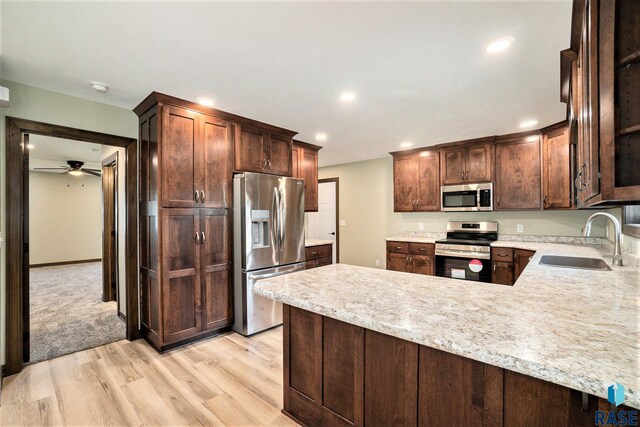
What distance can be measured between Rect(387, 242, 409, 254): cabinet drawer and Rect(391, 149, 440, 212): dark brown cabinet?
2.11ft

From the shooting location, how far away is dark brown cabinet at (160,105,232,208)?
2.71m

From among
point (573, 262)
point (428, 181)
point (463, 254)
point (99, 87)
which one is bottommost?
point (463, 254)

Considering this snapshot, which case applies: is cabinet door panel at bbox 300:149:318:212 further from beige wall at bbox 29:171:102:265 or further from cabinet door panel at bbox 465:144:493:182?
beige wall at bbox 29:171:102:265

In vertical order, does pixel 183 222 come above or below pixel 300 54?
below

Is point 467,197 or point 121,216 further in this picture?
point 467,197

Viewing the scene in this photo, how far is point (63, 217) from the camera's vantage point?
23.5ft

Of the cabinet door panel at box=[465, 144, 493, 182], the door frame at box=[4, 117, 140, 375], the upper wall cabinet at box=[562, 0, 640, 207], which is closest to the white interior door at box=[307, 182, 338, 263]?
the cabinet door panel at box=[465, 144, 493, 182]

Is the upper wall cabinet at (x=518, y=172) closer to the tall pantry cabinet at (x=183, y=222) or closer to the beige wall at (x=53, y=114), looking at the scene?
the tall pantry cabinet at (x=183, y=222)

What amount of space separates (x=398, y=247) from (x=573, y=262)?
230cm

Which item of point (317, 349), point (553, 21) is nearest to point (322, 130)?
point (553, 21)

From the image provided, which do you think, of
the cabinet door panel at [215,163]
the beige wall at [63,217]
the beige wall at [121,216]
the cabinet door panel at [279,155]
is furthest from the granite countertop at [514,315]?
the beige wall at [63,217]

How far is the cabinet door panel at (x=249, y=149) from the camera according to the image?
324cm

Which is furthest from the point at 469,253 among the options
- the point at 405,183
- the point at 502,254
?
the point at 405,183

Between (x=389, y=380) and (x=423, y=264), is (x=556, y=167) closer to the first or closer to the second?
(x=423, y=264)
